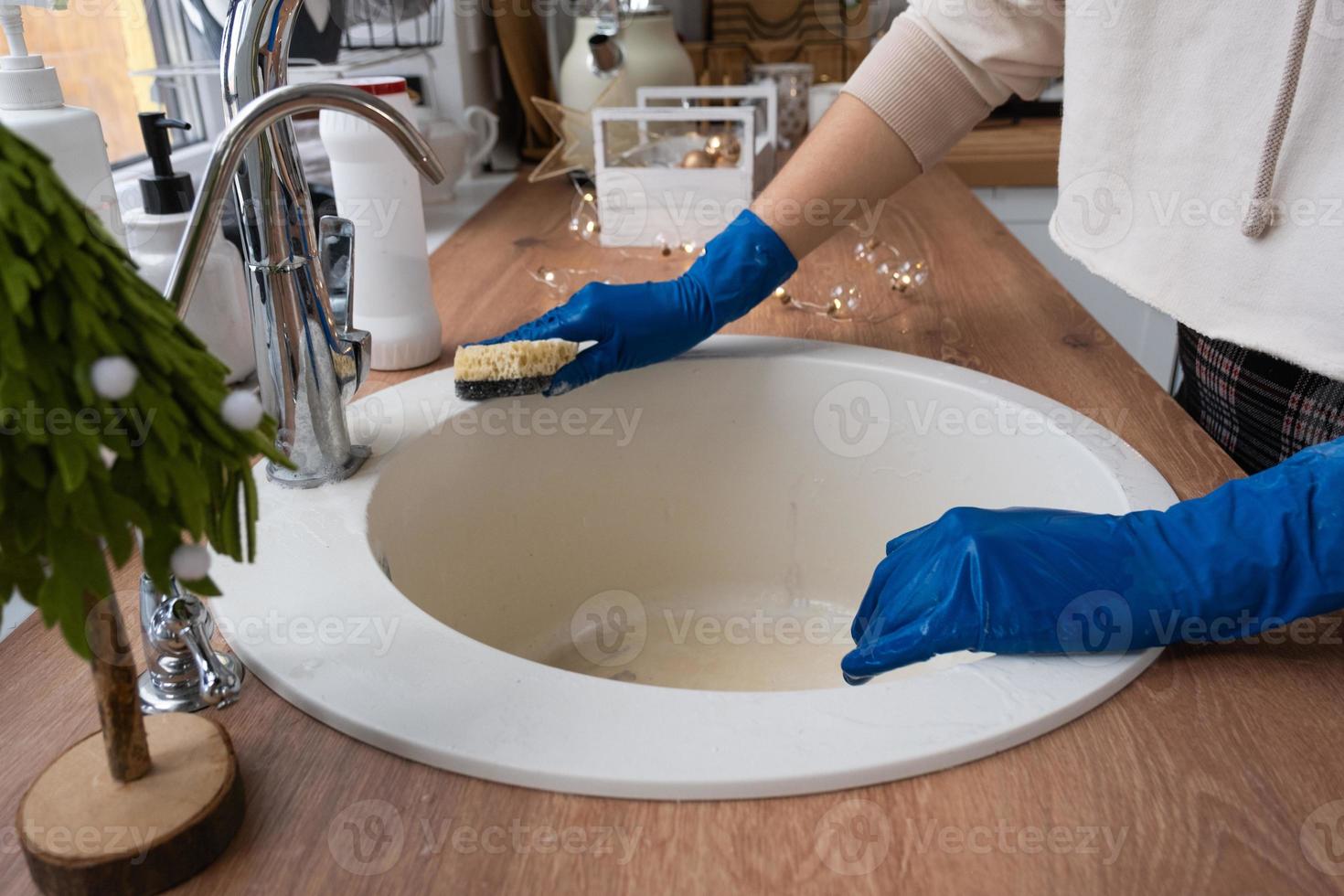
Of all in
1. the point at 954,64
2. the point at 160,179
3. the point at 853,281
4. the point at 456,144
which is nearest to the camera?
the point at 160,179

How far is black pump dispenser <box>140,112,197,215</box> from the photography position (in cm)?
A: 78

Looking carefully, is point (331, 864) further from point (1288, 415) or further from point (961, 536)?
point (1288, 415)

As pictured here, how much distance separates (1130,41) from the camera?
813 millimetres

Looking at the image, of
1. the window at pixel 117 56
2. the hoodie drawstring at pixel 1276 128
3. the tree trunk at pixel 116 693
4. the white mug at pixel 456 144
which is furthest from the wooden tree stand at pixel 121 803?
the white mug at pixel 456 144

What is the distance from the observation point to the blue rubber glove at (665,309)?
0.85 meters

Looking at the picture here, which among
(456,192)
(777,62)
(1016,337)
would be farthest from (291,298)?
(777,62)

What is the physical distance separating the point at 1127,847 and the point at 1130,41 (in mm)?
679

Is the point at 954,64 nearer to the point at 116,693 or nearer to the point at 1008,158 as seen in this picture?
the point at 116,693

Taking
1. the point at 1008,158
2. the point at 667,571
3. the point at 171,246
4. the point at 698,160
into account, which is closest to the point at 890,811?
the point at 667,571

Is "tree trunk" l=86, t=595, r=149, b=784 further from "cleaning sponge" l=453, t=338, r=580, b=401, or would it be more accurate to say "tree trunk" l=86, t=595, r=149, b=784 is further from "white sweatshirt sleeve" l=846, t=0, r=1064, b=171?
"white sweatshirt sleeve" l=846, t=0, r=1064, b=171

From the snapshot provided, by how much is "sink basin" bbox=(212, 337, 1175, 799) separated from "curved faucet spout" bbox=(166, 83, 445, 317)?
7.8 inches

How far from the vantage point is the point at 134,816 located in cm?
36

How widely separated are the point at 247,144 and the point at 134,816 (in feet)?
0.98

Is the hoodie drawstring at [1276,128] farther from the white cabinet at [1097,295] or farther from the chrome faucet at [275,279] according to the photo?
the white cabinet at [1097,295]
